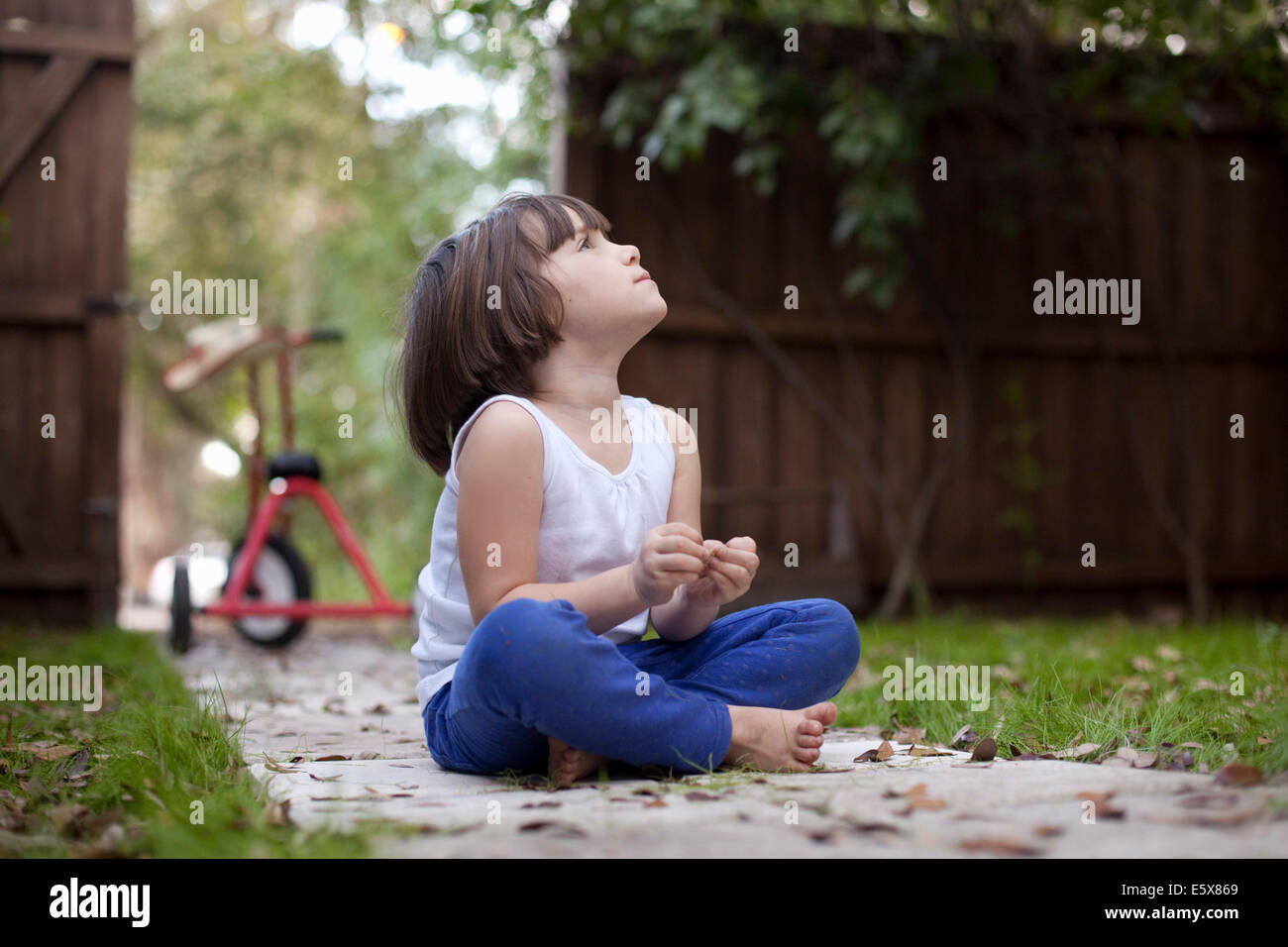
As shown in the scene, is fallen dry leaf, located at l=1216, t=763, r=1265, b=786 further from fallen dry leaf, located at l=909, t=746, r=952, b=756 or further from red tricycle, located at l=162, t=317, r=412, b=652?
red tricycle, located at l=162, t=317, r=412, b=652

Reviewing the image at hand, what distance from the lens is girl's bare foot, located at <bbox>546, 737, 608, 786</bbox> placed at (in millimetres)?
1664

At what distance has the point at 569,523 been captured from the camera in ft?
5.94

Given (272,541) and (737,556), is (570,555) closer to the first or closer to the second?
(737,556)

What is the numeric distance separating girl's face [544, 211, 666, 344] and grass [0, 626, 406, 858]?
0.87 metres

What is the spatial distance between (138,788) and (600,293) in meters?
1.02

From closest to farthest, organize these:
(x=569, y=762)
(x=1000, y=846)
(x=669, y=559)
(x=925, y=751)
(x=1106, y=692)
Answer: (x=1000, y=846) < (x=669, y=559) < (x=569, y=762) < (x=925, y=751) < (x=1106, y=692)

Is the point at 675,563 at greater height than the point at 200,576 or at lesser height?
greater

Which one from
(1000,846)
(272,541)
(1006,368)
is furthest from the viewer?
(1006,368)

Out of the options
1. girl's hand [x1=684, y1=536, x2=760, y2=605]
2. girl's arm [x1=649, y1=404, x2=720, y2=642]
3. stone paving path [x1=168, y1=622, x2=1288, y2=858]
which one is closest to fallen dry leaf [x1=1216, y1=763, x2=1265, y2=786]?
stone paving path [x1=168, y1=622, x2=1288, y2=858]

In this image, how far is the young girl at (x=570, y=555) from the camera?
1.59m

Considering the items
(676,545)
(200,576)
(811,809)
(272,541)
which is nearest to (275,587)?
(272,541)

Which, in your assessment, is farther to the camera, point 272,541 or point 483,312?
point 272,541

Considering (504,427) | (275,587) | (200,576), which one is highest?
(504,427)

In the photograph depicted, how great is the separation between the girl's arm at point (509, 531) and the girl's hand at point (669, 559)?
6 cm
